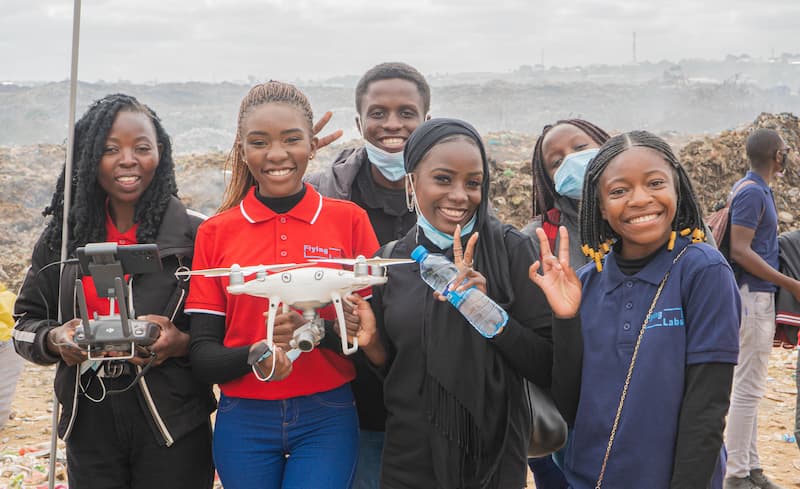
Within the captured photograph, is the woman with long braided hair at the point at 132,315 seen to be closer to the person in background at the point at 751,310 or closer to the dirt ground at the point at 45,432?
the dirt ground at the point at 45,432

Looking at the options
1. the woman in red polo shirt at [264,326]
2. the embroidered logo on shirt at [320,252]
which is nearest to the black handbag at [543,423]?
the woman in red polo shirt at [264,326]

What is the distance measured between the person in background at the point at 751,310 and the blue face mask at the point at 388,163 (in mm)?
2635

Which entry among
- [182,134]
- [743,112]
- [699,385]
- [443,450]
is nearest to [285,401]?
[443,450]

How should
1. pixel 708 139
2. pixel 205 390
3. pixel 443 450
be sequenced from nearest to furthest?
pixel 443 450
pixel 205 390
pixel 708 139

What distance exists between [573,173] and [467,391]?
119cm

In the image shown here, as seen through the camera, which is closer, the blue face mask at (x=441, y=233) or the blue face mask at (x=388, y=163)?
the blue face mask at (x=441, y=233)

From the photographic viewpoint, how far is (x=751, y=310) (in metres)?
4.61

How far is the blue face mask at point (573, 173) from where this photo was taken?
2908mm

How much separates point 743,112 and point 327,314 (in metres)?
38.2

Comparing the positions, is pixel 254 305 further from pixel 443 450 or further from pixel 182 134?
pixel 182 134

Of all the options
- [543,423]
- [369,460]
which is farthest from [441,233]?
[369,460]

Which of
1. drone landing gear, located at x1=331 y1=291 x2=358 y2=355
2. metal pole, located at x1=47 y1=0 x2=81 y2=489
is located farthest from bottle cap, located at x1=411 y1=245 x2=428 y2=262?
metal pole, located at x1=47 y1=0 x2=81 y2=489

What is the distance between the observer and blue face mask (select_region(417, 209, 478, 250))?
2279mm

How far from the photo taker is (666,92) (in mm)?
37969
